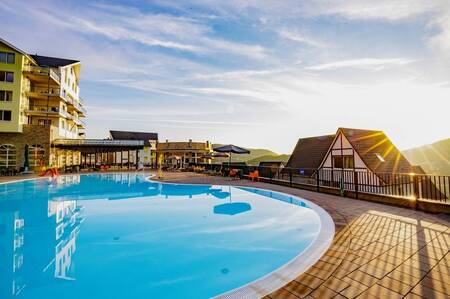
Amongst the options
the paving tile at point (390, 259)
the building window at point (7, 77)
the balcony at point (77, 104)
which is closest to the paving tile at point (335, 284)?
the paving tile at point (390, 259)

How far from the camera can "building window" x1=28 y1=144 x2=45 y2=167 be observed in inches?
856

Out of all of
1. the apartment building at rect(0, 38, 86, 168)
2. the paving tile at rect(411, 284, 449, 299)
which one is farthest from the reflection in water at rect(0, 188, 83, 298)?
the apartment building at rect(0, 38, 86, 168)

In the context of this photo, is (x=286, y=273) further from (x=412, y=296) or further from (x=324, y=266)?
(x=412, y=296)

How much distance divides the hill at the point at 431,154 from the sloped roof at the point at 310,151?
7207 cm

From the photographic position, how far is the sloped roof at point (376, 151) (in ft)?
55.4

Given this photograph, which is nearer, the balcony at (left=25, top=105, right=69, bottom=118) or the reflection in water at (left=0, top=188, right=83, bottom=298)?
the reflection in water at (left=0, top=188, right=83, bottom=298)

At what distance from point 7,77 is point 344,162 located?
3141cm

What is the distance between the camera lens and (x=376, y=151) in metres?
18.1

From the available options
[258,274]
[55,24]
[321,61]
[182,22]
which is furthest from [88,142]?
[258,274]

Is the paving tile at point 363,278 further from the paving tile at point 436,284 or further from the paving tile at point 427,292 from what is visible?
the paving tile at point 436,284

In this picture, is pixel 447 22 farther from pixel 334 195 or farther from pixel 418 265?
pixel 418 265

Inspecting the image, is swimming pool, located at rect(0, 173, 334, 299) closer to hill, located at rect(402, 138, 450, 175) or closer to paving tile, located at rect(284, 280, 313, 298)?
paving tile, located at rect(284, 280, 313, 298)

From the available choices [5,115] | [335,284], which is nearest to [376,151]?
[335,284]

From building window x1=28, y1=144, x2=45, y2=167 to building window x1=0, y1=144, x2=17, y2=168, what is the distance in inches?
47.2
